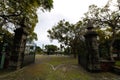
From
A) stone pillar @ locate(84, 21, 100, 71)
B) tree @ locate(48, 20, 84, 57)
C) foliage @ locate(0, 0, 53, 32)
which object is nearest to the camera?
stone pillar @ locate(84, 21, 100, 71)

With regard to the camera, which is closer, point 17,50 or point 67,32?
point 17,50

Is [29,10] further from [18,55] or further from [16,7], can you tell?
[18,55]

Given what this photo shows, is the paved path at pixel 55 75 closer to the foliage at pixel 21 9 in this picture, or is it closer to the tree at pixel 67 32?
the foliage at pixel 21 9

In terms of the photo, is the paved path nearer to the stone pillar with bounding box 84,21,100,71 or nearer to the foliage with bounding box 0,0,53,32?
the stone pillar with bounding box 84,21,100,71

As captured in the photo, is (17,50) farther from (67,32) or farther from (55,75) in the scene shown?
(67,32)

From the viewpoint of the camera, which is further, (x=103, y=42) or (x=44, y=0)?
(x=103, y=42)

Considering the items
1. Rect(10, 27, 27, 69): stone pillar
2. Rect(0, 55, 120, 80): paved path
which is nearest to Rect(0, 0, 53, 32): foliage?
Rect(10, 27, 27, 69): stone pillar

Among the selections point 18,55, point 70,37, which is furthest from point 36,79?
point 70,37

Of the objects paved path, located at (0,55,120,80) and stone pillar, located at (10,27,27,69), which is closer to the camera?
paved path, located at (0,55,120,80)

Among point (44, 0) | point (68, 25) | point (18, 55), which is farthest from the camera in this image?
point (68, 25)

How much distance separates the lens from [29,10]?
11.0m

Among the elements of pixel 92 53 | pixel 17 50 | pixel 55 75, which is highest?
pixel 17 50

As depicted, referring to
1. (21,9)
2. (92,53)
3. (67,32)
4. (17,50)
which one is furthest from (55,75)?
(67,32)

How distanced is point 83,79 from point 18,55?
5709 mm
